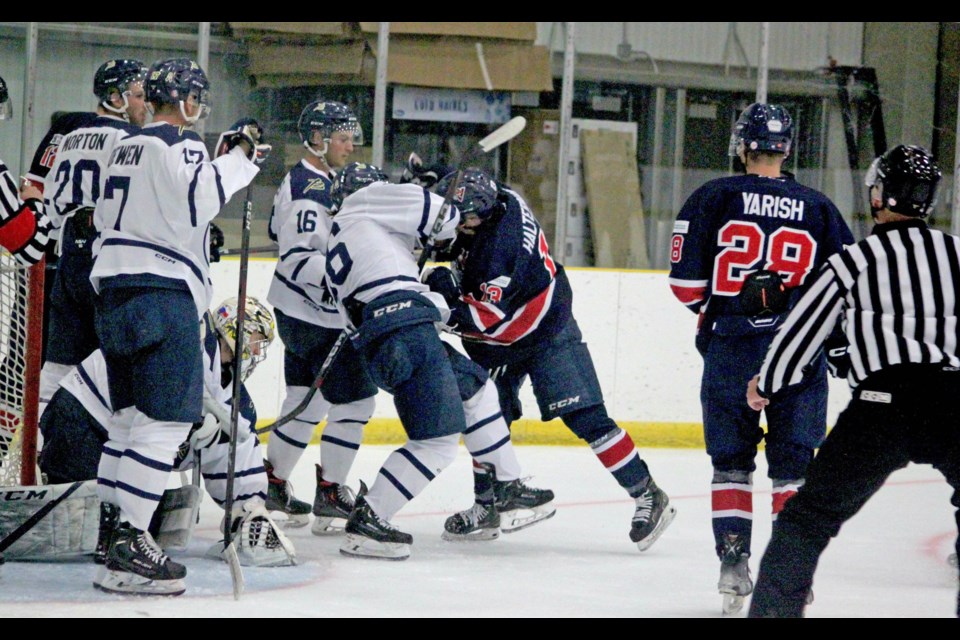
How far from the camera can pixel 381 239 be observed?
3.41 m

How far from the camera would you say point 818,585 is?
10.6 ft

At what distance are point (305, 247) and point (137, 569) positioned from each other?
51.0 inches

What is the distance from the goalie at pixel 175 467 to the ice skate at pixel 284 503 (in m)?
0.58

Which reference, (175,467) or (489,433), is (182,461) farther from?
(489,433)

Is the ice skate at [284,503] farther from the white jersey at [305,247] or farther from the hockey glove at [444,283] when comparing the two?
the hockey glove at [444,283]

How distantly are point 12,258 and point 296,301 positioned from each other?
2.98 feet

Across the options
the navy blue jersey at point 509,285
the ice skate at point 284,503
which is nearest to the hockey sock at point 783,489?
the navy blue jersey at point 509,285

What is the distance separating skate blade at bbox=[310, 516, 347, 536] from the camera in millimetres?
3779

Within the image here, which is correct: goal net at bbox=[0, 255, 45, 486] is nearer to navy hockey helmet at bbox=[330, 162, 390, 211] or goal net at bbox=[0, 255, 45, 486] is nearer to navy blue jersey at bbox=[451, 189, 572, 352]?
navy hockey helmet at bbox=[330, 162, 390, 211]

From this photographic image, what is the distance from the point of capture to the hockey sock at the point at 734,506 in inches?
117

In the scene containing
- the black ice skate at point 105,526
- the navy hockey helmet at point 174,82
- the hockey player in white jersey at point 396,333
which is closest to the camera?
the navy hockey helmet at point 174,82

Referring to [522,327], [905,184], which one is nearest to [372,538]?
[522,327]
